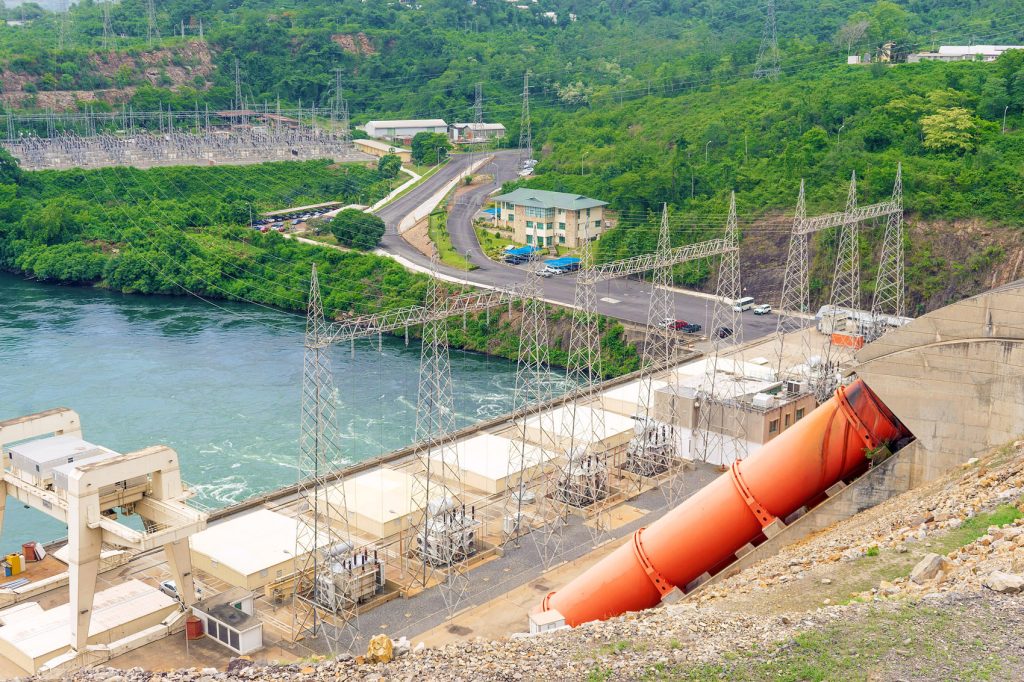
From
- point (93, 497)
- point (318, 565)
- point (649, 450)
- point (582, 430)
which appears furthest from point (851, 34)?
point (93, 497)

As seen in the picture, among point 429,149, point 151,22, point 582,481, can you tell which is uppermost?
point 151,22

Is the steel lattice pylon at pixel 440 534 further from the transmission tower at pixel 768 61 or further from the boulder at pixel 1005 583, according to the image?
the transmission tower at pixel 768 61

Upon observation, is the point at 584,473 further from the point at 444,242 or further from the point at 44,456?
the point at 444,242

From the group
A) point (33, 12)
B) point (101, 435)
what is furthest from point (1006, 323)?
point (33, 12)

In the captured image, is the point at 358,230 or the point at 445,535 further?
the point at 358,230

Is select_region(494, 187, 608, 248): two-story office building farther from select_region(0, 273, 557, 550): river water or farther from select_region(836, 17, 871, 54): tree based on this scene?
select_region(836, 17, 871, 54): tree

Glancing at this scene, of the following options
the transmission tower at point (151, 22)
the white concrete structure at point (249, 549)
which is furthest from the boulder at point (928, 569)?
the transmission tower at point (151, 22)

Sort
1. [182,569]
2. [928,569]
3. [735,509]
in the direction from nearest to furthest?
[928,569] < [735,509] < [182,569]

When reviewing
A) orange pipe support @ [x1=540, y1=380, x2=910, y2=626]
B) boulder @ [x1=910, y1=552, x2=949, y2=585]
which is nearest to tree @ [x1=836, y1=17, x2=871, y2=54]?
orange pipe support @ [x1=540, y1=380, x2=910, y2=626]
